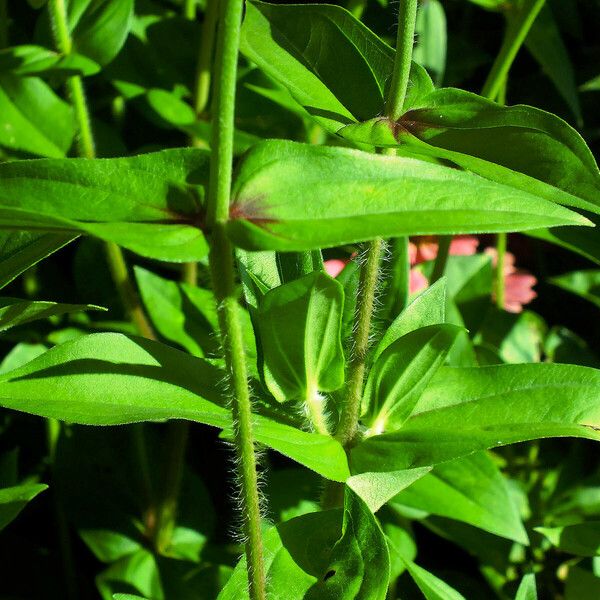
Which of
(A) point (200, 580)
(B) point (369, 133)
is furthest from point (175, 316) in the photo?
(B) point (369, 133)

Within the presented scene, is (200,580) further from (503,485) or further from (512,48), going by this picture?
(512,48)

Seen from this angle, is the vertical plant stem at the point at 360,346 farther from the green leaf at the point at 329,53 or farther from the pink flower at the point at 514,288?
the pink flower at the point at 514,288

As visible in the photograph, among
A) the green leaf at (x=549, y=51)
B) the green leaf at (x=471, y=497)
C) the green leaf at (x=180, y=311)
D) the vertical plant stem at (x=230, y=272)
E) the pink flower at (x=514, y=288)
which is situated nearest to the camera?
the vertical plant stem at (x=230, y=272)

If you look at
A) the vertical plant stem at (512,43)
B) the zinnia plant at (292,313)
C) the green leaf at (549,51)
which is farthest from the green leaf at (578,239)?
the green leaf at (549,51)

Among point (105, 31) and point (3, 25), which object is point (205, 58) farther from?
point (3, 25)

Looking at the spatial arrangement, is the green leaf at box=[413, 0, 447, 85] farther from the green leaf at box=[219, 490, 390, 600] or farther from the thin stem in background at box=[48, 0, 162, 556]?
the green leaf at box=[219, 490, 390, 600]

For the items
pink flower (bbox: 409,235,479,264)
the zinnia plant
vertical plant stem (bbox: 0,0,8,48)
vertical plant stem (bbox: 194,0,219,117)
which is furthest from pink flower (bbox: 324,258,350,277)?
vertical plant stem (bbox: 0,0,8,48)
